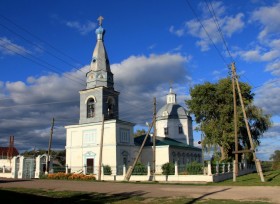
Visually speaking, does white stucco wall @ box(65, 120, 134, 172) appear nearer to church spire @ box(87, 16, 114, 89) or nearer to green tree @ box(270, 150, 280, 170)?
church spire @ box(87, 16, 114, 89)

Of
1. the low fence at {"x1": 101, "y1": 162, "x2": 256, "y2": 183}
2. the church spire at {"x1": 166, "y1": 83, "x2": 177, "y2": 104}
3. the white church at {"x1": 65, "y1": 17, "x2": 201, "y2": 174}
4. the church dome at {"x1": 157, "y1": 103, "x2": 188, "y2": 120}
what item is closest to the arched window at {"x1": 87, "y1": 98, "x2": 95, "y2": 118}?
the white church at {"x1": 65, "y1": 17, "x2": 201, "y2": 174}

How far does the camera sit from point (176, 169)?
30.6m

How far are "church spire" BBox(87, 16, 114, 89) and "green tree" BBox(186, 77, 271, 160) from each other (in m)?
11.1

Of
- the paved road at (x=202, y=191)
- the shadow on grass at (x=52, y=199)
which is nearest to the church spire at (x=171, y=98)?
the paved road at (x=202, y=191)

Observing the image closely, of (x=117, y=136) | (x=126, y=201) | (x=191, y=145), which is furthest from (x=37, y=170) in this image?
(x=191, y=145)

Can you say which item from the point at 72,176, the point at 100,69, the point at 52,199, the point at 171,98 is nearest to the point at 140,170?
the point at 72,176

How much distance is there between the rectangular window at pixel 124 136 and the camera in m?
43.8

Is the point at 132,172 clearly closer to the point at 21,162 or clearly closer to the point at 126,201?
the point at 21,162

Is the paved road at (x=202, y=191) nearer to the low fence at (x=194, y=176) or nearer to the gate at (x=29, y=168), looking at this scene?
the low fence at (x=194, y=176)

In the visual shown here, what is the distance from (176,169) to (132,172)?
5.65m

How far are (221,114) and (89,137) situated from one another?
16874 millimetres

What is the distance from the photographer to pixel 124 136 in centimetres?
4434

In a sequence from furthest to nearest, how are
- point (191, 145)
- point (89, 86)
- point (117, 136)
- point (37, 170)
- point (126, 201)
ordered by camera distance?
point (191, 145) < point (89, 86) < point (117, 136) < point (37, 170) < point (126, 201)

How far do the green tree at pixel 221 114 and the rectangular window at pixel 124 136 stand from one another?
896 cm
